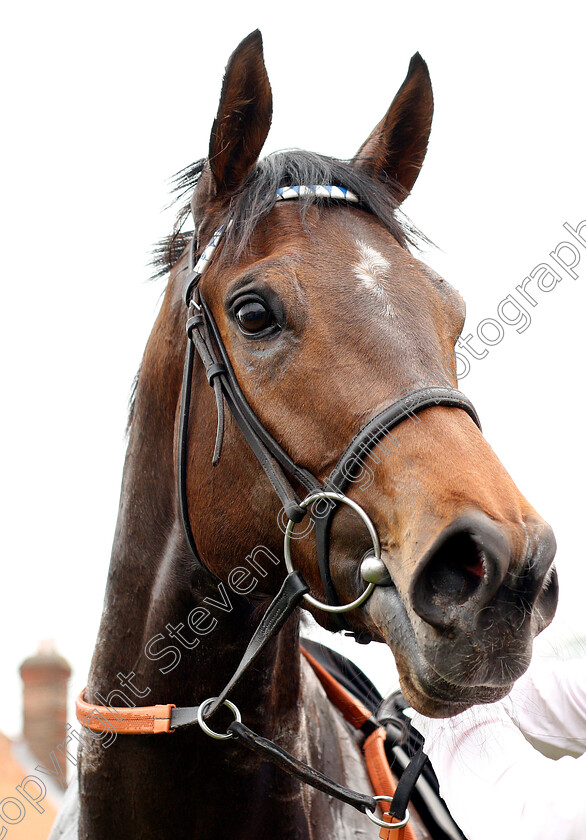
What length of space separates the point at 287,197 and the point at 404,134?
0.76 meters

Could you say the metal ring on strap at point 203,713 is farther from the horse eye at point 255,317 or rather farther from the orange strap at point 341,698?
the horse eye at point 255,317

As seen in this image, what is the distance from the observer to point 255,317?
2309 millimetres

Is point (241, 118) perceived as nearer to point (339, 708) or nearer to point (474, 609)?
point (474, 609)

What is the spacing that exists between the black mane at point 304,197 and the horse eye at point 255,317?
276 mm

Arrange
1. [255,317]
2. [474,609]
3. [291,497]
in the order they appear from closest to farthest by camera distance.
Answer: [474,609]
[291,497]
[255,317]

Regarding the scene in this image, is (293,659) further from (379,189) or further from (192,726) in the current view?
(379,189)

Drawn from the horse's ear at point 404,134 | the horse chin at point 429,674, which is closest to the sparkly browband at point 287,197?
the horse's ear at point 404,134

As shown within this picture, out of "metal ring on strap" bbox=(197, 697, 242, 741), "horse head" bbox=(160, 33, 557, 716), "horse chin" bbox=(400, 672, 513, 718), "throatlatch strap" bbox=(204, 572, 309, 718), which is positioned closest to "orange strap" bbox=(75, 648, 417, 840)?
"metal ring on strap" bbox=(197, 697, 242, 741)

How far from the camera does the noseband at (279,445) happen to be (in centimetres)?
196

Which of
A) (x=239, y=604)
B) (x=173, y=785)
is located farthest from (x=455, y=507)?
(x=173, y=785)

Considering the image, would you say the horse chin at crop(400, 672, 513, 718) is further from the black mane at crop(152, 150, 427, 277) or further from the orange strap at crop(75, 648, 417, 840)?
the black mane at crop(152, 150, 427, 277)

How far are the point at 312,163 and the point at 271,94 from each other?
0.29m

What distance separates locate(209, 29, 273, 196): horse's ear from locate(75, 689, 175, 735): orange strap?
196 cm

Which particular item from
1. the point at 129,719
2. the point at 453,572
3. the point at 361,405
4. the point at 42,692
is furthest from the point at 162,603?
the point at 42,692
